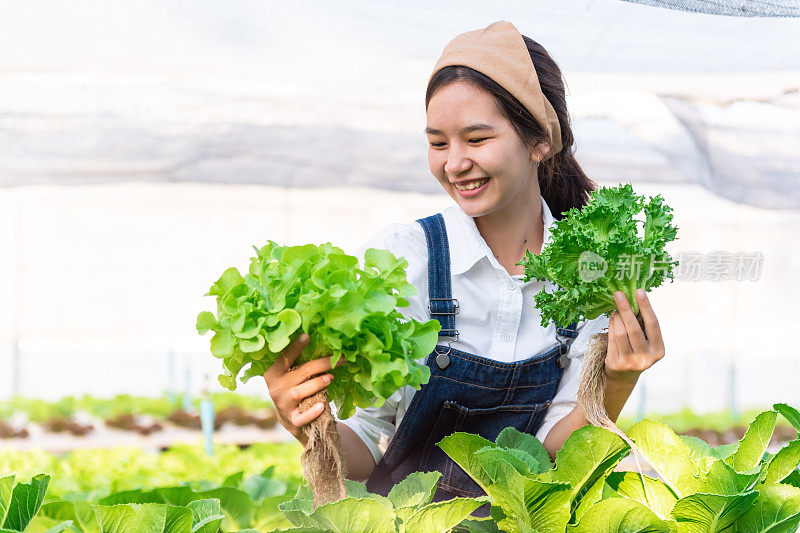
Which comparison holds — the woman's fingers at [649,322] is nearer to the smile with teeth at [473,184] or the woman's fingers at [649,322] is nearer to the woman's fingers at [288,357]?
the smile with teeth at [473,184]

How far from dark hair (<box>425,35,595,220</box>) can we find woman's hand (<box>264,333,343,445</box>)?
667 millimetres

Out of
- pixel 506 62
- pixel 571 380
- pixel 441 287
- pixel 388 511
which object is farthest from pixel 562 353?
pixel 388 511

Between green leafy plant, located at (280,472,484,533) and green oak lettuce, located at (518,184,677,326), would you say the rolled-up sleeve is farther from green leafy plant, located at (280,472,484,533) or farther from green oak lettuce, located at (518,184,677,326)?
green leafy plant, located at (280,472,484,533)

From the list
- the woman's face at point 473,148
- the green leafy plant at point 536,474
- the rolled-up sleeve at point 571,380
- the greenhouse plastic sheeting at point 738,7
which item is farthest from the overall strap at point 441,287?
the greenhouse plastic sheeting at point 738,7

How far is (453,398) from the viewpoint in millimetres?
1613

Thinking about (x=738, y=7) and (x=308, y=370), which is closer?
(x=308, y=370)

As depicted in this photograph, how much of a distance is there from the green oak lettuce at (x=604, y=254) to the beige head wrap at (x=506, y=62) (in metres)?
0.34

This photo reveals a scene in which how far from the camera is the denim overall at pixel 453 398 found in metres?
1.59

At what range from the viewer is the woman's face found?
143 centimetres

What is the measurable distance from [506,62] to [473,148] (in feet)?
0.73

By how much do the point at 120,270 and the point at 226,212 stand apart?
797mm

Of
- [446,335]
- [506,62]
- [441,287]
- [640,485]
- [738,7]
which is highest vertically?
[738,7]

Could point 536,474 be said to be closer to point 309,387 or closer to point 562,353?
point 309,387

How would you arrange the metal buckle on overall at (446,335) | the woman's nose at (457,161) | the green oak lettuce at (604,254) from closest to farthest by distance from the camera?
the green oak lettuce at (604,254) → the woman's nose at (457,161) → the metal buckle on overall at (446,335)
